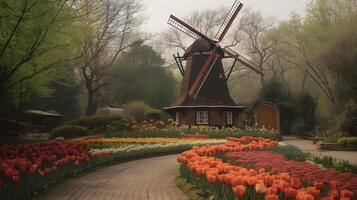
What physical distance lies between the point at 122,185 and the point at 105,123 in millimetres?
20867

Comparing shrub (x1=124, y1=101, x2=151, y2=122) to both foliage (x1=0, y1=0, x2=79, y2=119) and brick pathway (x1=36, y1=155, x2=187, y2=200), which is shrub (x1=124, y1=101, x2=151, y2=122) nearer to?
foliage (x1=0, y1=0, x2=79, y2=119)

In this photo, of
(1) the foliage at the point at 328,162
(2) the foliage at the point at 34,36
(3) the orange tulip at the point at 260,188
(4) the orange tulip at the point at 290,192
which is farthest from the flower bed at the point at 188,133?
(4) the orange tulip at the point at 290,192

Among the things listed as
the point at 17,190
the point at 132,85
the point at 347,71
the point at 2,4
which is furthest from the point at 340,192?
the point at 132,85

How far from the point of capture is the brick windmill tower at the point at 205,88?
34406mm

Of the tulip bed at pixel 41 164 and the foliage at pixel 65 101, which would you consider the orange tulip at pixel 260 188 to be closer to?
the tulip bed at pixel 41 164

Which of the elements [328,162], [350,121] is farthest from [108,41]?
[328,162]

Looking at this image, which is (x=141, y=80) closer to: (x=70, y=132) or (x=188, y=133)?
(x=70, y=132)

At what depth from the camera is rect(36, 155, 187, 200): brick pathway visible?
8.56m

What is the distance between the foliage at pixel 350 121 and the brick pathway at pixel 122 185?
561 inches

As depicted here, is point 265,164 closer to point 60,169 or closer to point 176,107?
point 60,169

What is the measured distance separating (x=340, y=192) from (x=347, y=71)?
29464mm

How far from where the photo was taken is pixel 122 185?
32.6 feet

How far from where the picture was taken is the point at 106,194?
874 centimetres

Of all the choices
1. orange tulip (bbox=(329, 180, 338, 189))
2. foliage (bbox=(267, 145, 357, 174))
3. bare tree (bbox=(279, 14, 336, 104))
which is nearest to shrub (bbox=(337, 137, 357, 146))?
foliage (bbox=(267, 145, 357, 174))
